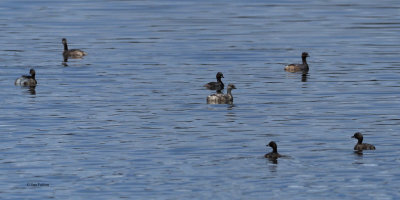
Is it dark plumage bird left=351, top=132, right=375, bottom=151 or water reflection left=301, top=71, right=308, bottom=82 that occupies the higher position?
water reflection left=301, top=71, right=308, bottom=82

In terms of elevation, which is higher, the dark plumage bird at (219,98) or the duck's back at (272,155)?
the dark plumage bird at (219,98)

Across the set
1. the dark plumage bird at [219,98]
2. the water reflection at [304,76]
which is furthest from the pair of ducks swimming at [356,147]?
the water reflection at [304,76]

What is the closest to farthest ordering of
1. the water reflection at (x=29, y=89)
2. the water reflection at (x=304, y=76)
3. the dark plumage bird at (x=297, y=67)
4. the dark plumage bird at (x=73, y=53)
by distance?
1. the water reflection at (x=29, y=89)
2. the water reflection at (x=304, y=76)
3. the dark plumage bird at (x=297, y=67)
4. the dark plumage bird at (x=73, y=53)

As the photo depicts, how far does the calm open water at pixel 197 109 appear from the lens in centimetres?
2920

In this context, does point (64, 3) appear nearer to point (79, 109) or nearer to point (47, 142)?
point (79, 109)

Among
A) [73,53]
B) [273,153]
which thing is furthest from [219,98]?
[73,53]

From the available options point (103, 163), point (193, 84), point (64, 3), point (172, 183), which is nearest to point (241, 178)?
point (172, 183)

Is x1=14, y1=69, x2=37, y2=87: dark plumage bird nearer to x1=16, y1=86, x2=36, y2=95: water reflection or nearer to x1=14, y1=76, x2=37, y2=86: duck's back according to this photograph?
x1=14, y1=76, x2=37, y2=86: duck's back

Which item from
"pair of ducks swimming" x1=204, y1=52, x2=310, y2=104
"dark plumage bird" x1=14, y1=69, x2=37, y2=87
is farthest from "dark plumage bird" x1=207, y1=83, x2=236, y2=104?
"dark plumage bird" x1=14, y1=69, x2=37, y2=87

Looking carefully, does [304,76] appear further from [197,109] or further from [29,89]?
[29,89]

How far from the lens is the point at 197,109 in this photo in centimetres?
4162

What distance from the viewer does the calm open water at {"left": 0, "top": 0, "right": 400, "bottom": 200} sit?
1150 inches

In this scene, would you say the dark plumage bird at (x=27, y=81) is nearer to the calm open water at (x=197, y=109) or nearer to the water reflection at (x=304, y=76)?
the calm open water at (x=197, y=109)

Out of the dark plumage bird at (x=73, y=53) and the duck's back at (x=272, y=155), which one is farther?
the dark plumage bird at (x=73, y=53)
